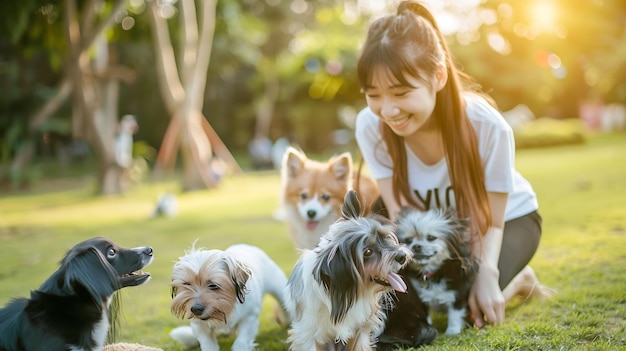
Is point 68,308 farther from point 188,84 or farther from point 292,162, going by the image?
point 188,84

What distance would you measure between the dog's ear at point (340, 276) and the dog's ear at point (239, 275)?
516 millimetres

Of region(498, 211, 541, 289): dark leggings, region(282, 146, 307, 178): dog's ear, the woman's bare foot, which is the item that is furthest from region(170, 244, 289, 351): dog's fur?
region(282, 146, 307, 178): dog's ear

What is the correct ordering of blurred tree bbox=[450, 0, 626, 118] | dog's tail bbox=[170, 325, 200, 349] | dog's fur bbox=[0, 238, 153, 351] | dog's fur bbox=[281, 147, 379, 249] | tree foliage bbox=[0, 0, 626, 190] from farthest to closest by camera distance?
blurred tree bbox=[450, 0, 626, 118]
tree foliage bbox=[0, 0, 626, 190]
dog's fur bbox=[281, 147, 379, 249]
dog's tail bbox=[170, 325, 200, 349]
dog's fur bbox=[0, 238, 153, 351]

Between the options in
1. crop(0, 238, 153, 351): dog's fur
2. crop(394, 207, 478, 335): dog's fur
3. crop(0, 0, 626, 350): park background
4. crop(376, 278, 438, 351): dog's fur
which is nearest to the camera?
crop(0, 238, 153, 351): dog's fur

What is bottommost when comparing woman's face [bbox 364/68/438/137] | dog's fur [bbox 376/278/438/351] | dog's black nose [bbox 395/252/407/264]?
dog's fur [bbox 376/278/438/351]

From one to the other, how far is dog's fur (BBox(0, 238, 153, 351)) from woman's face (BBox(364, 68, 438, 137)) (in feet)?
5.67

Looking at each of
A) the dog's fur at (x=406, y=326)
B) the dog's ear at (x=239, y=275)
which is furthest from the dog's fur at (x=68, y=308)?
the dog's fur at (x=406, y=326)

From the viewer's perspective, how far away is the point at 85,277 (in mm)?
2572

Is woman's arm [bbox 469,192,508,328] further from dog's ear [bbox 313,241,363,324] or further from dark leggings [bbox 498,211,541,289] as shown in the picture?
dog's ear [bbox 313,241,363,324]

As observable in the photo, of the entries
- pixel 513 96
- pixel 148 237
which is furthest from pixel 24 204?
pixel 513 96

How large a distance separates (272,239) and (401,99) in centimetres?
432

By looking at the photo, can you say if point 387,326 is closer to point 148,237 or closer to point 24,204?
point 148,237

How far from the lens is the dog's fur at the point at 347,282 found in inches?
107

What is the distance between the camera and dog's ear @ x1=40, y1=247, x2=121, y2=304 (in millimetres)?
2559
